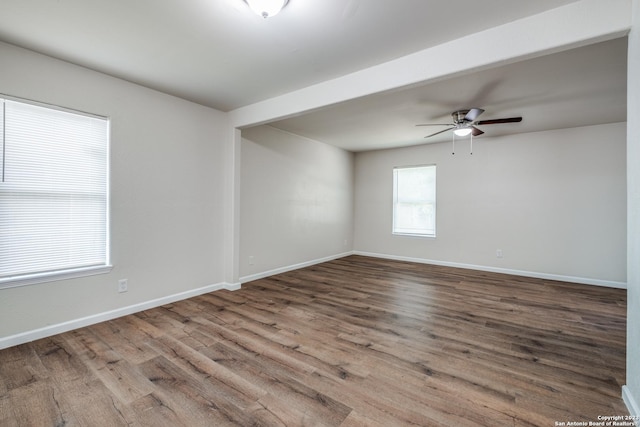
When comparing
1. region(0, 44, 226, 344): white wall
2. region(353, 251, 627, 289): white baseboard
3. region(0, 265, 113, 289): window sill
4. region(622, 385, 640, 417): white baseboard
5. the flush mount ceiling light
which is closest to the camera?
region(622, 385, 640, 417): white baseboard

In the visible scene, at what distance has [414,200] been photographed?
6.36 metres

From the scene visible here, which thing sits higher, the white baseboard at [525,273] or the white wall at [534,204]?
the white wall at [534,204]

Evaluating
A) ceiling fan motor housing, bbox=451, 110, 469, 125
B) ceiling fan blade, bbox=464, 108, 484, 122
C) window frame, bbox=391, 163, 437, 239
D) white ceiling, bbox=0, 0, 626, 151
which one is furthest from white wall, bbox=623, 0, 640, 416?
window frame, bbox=391, 163, 437, 239

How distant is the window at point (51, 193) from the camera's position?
2.46 meters

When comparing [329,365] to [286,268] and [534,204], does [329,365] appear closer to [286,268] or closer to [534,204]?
[286,268]

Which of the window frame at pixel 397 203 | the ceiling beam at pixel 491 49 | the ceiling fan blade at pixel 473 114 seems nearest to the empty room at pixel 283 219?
the ceiling beam at pixel 491 49

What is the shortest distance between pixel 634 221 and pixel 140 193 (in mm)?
4257

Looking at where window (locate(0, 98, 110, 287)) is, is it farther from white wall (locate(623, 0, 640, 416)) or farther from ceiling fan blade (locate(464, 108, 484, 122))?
white wall (locate(623, 0, 640, 416))

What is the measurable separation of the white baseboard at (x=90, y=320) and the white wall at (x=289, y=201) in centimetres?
93

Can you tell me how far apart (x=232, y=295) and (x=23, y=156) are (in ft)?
8.48

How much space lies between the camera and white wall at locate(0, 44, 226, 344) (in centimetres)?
256

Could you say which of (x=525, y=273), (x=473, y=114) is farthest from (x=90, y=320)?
(x=525, y=273)

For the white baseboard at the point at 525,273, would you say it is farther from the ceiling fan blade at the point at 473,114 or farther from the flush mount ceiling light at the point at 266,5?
the flush mount ceiling light at the point at 266,5

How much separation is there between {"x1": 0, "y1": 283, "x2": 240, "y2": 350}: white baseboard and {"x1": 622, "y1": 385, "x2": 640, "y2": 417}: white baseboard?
4.15 metres
